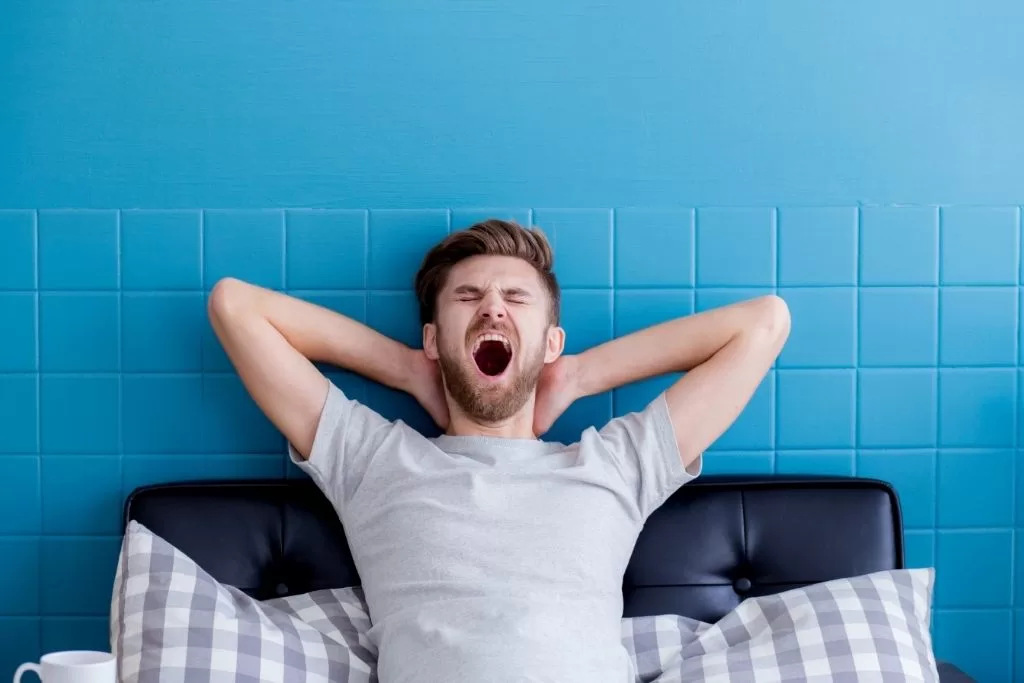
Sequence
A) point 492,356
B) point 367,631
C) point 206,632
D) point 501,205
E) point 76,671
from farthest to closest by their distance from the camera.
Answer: point 501,205
point 492,356
point 367,631
point 206,632
point 76,671

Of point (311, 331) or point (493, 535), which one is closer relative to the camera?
point (493, 535)

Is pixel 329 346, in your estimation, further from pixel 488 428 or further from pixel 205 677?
pixel 205 677

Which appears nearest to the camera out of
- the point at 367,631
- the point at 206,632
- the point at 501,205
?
the point at 206,632

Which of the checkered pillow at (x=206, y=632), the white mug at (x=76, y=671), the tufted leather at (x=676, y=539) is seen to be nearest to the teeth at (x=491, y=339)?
the tufted leather at (x=676, y=539)

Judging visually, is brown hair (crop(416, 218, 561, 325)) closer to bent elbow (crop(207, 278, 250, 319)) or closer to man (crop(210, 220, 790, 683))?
man (crop(210, 220, 790, 683))

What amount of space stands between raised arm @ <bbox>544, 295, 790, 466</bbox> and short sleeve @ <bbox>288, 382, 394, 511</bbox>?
398 millimetres

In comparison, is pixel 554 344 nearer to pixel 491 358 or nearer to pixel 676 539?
pixel 491 358

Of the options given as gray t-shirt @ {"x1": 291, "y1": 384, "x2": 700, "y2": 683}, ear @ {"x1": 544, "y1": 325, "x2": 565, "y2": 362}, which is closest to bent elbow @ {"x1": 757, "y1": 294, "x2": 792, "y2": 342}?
gray t-shirt @ {"x1": 291, "y1": 384, "x2": 700, "y2": 683}

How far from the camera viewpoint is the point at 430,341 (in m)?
1.79

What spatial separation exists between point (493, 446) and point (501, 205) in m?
0.49

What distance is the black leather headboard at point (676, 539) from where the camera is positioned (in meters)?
1.70

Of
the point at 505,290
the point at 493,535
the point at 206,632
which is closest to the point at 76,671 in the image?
the point at 206,632

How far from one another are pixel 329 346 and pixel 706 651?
83cm

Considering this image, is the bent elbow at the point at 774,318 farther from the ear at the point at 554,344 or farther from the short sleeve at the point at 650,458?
Answer: the ear at the point at 554,344
